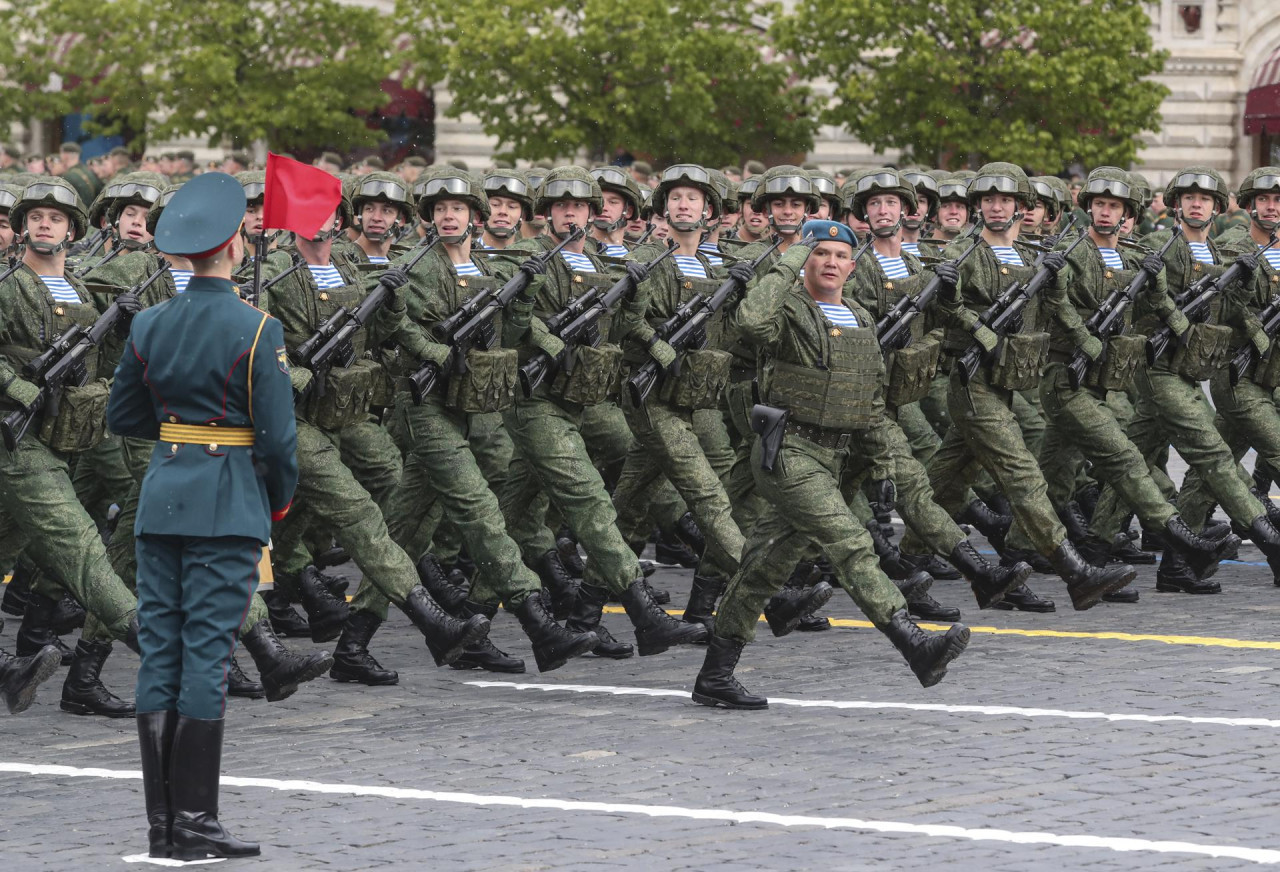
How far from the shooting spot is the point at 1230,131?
31.9 meters

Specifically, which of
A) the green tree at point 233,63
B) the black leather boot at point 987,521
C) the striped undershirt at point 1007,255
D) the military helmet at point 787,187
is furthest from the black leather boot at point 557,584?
the green tree at point 233,63

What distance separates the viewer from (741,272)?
33.1ft

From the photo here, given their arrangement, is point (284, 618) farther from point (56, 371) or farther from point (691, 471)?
point (56, 371)

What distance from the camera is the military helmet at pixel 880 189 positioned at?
1123 cm

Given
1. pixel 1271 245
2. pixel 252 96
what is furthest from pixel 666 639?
pixel 252 96

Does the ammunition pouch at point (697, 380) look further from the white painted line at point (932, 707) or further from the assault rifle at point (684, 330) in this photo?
the white painted line at point (932, 707)

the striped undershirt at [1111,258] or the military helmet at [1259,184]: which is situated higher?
the military helmet at [1259,184]

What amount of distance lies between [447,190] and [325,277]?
69cm

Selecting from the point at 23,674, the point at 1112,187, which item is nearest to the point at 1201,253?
the point at 1112,187

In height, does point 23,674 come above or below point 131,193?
below

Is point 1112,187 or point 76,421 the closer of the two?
point 76,421

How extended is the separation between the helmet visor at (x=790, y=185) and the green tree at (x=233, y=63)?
18.9 meters

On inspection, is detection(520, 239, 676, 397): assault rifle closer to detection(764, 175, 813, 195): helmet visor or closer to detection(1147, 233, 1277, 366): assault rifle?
detection(764, 175, 813, 195): helmet visor

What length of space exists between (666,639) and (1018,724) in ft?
5.62
